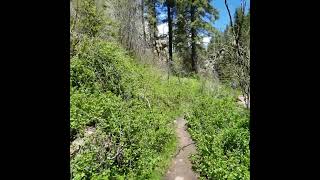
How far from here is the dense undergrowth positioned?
6926 millimetres

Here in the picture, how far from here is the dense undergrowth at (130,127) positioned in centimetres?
693

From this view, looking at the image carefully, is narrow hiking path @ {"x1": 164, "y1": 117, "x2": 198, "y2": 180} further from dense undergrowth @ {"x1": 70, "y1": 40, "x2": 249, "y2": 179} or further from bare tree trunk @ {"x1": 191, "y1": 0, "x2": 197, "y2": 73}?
bare tree trunk @ {"x1": 191, "y1": 0, "x2": 197, "y2": 73}

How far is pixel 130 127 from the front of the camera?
8672 millimetres

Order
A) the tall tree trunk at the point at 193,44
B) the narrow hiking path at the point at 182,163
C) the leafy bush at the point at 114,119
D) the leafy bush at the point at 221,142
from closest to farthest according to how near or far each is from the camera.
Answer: the leafy bush at the point at 114,119
the leafy bush at the point at 221,142
the narrow hiking path at the point at 182,163
the tall tree trunk at the point at 193,44

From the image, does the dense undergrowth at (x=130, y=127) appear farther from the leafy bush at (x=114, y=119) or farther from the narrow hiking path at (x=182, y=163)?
the narrow hiking path at (x=182, y=163)

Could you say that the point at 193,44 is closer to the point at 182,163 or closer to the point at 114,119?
the point at 182,163

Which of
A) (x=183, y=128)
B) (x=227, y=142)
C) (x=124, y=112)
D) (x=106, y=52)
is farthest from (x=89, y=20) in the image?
(x=227, y=142)

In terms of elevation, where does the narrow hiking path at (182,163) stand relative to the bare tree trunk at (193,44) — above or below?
below

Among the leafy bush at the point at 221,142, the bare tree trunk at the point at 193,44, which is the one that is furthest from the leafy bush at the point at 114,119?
the bare tree trunk at the point at 193,44

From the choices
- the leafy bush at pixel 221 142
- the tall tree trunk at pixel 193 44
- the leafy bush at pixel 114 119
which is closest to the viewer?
the leafy bush at pixel 114 119

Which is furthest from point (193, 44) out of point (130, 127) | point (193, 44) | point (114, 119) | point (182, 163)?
point (114, 119)

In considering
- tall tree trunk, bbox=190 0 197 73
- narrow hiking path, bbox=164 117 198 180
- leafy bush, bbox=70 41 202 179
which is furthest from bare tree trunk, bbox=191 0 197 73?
narrow hiking path, bbox=164 117 198 180
